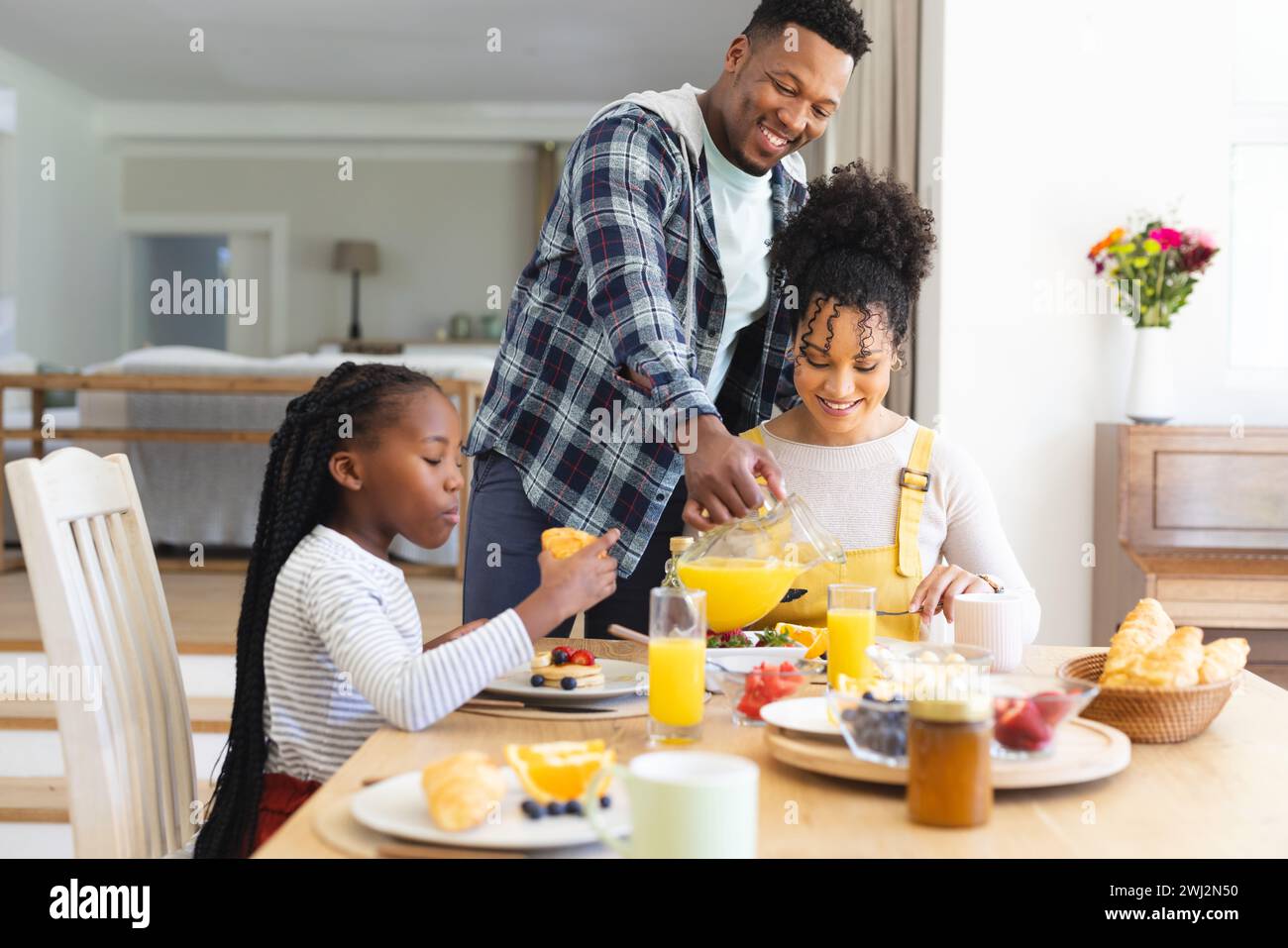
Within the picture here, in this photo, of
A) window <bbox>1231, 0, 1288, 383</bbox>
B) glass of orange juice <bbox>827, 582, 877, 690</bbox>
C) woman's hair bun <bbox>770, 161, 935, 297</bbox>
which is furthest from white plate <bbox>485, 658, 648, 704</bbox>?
window <bbox>1231, 0, 1288, 383</bbox>

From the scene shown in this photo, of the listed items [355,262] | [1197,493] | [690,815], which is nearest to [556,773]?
[690,815]

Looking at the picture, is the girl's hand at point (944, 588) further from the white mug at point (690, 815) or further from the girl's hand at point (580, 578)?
the white mug at point (690, 815)

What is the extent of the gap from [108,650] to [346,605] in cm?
35

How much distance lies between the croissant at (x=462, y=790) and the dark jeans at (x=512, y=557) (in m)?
0.97

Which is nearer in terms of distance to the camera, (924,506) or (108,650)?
(108,650)

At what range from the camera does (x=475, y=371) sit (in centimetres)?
538

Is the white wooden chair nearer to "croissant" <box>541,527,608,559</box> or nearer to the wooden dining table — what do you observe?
the wooden dining table

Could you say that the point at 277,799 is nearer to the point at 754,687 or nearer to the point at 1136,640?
the point at 754,687

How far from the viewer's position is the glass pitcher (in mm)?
1384

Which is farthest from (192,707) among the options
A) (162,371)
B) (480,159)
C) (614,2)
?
(480,159)

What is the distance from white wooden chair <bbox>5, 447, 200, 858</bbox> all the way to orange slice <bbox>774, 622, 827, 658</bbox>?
0.75 metres

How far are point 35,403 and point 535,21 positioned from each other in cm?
330

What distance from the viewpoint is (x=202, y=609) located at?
456 centimetres
